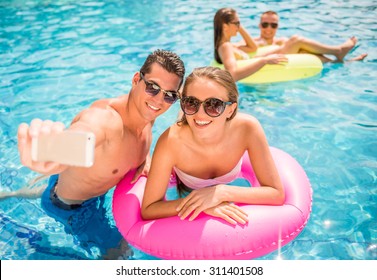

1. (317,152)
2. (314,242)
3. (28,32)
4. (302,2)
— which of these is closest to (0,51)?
(28,32)

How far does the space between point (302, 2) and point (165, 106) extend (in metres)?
9.42

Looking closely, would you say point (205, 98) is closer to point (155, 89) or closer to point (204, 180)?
point (155, 89)

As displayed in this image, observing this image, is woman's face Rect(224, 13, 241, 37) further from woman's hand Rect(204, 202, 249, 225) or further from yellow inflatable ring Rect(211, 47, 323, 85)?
woman's hand Rect(204, 202, 249, 225)

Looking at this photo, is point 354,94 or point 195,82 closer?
point 195,82

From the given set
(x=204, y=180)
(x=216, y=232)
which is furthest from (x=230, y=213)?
(x=204, y=180)

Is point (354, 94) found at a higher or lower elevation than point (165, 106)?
lower

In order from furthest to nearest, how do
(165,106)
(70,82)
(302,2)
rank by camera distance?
1. (302,2)
2. (70,82)
3. (165,106)

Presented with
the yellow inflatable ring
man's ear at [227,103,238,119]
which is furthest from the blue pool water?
man's ear at [227,103,238,119]

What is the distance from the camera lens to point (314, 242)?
9.86 ft

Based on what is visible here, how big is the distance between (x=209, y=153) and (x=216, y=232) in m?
0.62
